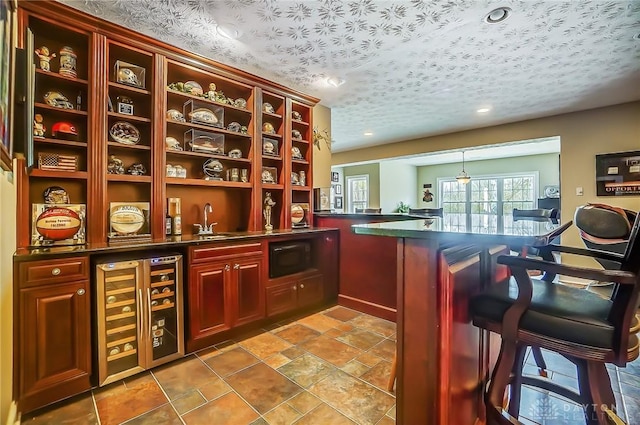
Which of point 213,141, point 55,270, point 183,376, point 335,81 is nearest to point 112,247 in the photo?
point 55,270

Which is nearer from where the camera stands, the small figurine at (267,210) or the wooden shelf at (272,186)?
the wooden shelf at (272,186)

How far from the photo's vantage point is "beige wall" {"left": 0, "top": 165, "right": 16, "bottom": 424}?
142 cm

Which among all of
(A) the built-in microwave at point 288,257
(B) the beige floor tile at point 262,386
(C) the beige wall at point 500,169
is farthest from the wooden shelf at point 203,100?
(C) the beige wall at point 500,169

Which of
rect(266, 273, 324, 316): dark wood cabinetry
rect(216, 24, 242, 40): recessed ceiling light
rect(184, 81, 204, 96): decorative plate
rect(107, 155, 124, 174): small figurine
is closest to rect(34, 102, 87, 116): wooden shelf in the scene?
rect(107, 155, 124, 174): small figurine

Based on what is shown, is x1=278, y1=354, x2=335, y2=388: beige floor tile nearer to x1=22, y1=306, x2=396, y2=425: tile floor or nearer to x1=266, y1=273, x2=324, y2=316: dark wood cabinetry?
x1=22, y1=306, x2=396, y2=425: tile floor

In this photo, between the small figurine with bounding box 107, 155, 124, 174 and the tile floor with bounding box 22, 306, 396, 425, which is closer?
the tile floor with bounding box 22, 306, 396, 425

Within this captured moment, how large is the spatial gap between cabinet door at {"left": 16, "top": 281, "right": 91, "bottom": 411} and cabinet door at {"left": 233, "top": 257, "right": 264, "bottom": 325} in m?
1.06

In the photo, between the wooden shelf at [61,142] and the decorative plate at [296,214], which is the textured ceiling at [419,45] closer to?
the wooden shelf at [61,142]

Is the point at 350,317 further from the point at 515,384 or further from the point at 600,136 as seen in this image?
the point at 600,136

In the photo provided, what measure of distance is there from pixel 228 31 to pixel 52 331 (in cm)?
237

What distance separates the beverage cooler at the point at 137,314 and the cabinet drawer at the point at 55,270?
9cm

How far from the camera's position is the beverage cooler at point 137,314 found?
6.36 feet

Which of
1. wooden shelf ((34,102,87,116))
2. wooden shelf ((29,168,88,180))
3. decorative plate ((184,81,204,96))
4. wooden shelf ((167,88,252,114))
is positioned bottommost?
wooden shelf ((29,168,88,180))

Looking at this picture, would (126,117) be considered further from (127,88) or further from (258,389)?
(258,389)
